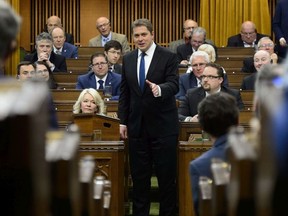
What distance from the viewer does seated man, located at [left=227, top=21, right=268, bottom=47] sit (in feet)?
40.8

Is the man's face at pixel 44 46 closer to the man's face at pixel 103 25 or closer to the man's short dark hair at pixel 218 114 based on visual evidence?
the man's face at pixel 103 25

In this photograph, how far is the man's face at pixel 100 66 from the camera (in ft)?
31.7

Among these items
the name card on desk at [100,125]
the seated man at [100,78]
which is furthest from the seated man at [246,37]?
the name card on desk at [100,125]

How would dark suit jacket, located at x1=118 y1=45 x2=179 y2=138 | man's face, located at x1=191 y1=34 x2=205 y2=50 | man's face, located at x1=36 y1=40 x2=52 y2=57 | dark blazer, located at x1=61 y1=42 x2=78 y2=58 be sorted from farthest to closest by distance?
1. dark blazer, located at x1=61 y1=42 x2=78 y2=58
2. man's face, located at x1=191 y1=34 x2=205 y2=50
3. man's face, located at x1=36 y1=40 x2=52 y2=57
4. dark suit jacket, located at x1=118 y1=45 x2=179 y2=138

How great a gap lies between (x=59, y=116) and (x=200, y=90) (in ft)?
4.37

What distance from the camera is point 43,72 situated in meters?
9.16

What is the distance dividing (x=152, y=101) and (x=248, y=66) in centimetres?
393

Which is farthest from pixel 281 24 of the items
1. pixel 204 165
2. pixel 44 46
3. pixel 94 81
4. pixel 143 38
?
pixel 204 165

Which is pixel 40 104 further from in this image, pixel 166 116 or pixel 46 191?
pixel 166 116

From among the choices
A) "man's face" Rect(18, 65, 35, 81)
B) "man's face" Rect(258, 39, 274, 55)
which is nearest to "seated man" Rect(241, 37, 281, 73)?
"man's face" Rect(258, 39, 274, 55)

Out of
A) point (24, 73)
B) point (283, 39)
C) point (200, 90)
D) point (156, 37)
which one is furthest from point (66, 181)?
point (156, 37)

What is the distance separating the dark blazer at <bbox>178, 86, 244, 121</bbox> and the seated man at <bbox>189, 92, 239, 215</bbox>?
418 centimetres

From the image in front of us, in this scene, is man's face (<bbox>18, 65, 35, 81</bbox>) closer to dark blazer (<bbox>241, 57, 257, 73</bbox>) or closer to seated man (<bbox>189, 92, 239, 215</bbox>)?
dark blazer (<bbox>241, 57, 257, 73</bbox>)

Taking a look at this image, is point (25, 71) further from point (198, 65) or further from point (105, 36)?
point (105, 36)
